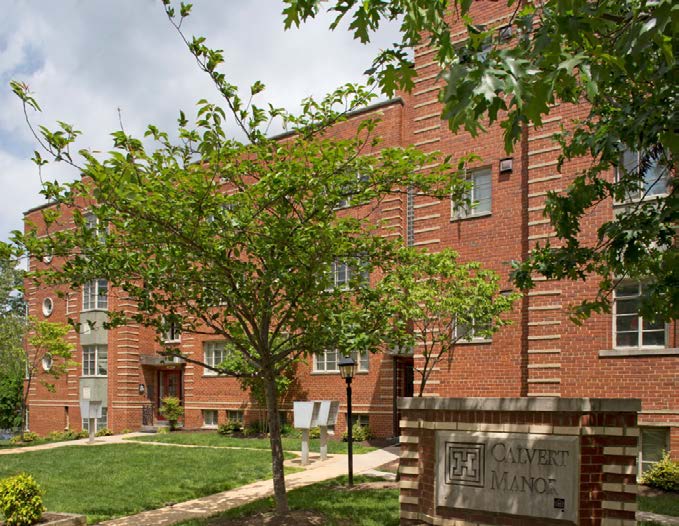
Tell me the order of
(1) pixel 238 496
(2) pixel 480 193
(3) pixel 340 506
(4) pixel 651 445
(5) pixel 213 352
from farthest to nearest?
(5) pixel 213 352 → (2) pixel 480 193 → (4) pixel 651 445 → (1) pixel 238 496 → (3) pixel 340 506

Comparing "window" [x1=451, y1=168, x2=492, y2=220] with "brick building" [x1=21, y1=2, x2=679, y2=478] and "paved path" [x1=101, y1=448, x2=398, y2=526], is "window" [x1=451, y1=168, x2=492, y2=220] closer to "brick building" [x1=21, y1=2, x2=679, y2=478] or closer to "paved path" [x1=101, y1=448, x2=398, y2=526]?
"brick building" [x1=21, y1=2, x2=679, y2=478]

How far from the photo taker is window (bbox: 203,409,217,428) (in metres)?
29.5

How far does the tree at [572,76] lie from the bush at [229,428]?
68.3 feet

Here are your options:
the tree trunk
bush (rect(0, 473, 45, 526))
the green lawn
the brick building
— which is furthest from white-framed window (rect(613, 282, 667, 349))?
bush (rect(0, 473, 45, 526))

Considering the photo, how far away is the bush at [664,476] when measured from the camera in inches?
531

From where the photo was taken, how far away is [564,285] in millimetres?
16078

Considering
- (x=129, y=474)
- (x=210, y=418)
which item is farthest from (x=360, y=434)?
(x=210, y=418)

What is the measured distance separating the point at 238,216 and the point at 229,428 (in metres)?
19.7

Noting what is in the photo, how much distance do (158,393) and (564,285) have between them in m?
24.0

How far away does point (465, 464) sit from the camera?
7.30m

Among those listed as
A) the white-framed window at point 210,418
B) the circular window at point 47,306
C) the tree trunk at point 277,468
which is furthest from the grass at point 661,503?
the circular window at point 47,306

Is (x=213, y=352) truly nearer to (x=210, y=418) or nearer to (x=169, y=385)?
(x=210, y=418)

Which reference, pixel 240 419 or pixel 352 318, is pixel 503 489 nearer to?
pixel 352 318

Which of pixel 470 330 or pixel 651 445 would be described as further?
pixel 470 330
